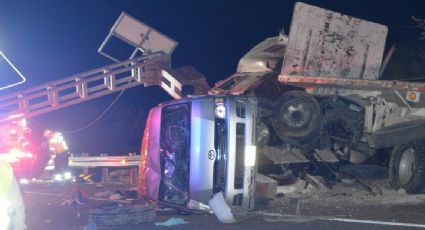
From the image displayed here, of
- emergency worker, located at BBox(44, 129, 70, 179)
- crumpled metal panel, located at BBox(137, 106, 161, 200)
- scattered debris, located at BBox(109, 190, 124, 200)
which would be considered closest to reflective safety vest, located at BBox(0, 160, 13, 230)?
crumpled metal panel, located at BBox(137, 106, 161, 200)

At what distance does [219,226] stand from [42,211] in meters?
3.39

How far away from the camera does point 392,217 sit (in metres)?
7.25

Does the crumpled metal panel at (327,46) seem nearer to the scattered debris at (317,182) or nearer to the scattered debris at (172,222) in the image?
the scattered debris at (317,182)

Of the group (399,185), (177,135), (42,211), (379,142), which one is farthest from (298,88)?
(42,211)

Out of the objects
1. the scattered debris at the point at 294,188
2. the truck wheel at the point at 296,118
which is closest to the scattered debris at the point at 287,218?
the scattered debris at the point at 294,188

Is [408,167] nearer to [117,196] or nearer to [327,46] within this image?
[327,46]

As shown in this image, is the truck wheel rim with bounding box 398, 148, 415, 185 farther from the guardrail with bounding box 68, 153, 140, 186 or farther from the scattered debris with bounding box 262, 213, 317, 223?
the guardrail with bounding box 68, 153, 140, 186

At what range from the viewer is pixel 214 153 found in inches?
295

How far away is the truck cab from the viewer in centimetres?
743

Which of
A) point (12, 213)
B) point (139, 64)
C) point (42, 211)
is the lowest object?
point (42, 211)

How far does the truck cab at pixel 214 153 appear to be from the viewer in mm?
7430

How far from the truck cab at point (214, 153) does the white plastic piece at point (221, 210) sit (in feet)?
0.44

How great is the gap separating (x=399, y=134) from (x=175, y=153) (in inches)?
143

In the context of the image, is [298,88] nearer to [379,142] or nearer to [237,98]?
[379,142]
